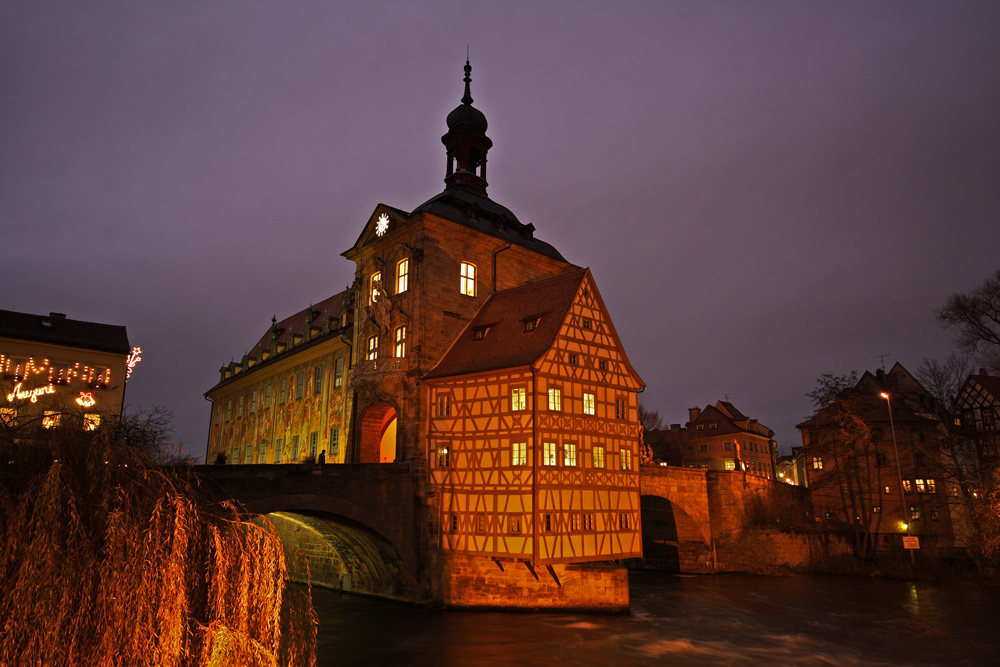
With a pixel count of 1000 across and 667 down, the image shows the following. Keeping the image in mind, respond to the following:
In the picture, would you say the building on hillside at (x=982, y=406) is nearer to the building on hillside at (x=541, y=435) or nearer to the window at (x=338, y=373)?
the building on hillside at (x=541, y=435)

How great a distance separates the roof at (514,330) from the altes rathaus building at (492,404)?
0.07m

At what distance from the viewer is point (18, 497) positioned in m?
7.49

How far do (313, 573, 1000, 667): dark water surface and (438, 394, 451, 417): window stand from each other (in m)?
7.08

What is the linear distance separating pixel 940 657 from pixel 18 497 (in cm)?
2287

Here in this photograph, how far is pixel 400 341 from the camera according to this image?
2883 centimetres

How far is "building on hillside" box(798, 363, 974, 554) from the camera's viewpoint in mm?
39719

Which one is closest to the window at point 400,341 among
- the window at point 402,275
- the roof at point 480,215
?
the window at point 402,275

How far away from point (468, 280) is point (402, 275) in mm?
2855

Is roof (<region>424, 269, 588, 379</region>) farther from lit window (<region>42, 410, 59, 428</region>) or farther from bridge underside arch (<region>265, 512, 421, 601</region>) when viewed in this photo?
lit window (<region>42, 410, 59, 428</region>)

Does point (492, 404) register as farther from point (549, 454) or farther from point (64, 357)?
point (64, 357)

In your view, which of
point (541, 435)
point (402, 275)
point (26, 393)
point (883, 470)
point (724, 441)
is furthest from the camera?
point (724, 441)

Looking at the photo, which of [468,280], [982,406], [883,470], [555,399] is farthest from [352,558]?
[982,406]

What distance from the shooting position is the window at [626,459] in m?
26.8

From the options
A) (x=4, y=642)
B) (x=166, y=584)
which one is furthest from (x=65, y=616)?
(x=166, y=584)
